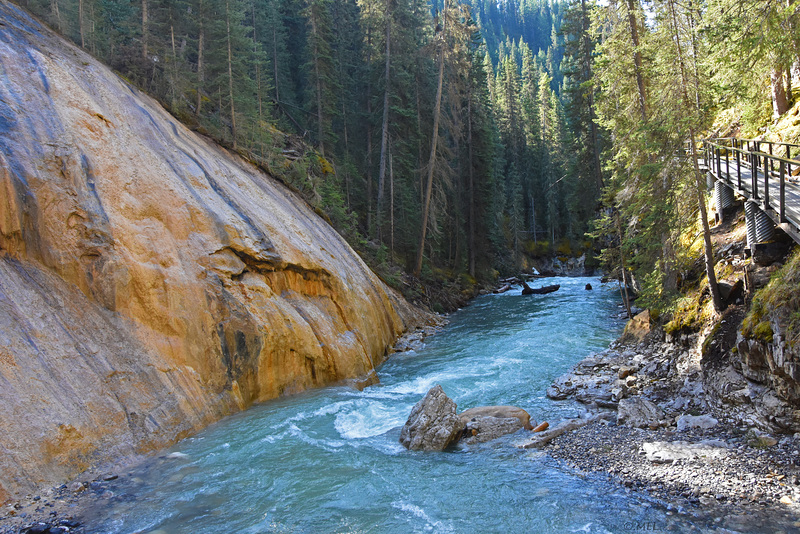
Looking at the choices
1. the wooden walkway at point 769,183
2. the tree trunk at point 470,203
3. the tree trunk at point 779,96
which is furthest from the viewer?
the tree trunk at point 470,203

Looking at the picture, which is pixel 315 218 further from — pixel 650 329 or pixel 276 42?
pixel 276 42

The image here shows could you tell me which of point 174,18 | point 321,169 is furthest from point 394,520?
point 174,18

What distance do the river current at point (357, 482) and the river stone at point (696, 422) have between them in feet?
6.42

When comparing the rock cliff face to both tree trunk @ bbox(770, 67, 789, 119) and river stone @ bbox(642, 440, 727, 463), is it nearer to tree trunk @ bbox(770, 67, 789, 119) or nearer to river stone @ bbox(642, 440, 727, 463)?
river stone @ bbox(642, 440, 727, 463)

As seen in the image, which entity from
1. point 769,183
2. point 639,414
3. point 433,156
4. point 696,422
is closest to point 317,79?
point 433,156

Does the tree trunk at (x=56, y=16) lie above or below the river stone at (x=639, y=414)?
above

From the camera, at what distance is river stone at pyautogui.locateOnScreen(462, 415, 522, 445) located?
8.47 metres

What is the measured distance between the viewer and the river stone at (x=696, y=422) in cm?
761

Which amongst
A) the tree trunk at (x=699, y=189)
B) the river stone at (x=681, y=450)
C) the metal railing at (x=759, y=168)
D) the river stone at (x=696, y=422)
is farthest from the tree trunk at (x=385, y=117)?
the river stone at (x=681, y=450)

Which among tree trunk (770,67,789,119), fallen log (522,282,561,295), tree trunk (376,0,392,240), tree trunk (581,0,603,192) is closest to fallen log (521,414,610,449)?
tree trunk (770,67,789,119)

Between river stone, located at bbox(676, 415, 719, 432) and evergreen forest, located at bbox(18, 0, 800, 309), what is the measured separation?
11.7 ft

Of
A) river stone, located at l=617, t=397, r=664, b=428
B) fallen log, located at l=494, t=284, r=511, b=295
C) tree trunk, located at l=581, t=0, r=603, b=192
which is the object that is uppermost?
tree trunk, located at l=581, t=0, r=603, b=192

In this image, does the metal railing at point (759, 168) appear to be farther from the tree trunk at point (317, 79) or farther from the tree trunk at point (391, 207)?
the tree trunk at point (317, 79)

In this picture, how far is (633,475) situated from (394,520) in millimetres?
3159
